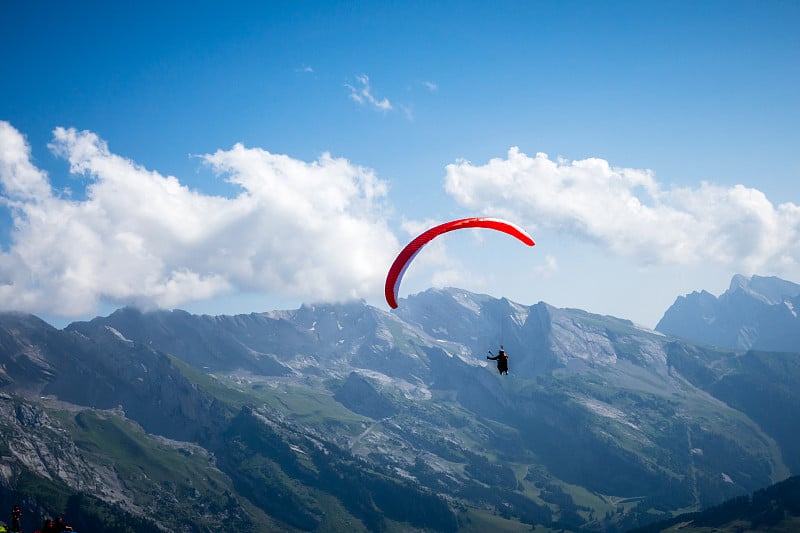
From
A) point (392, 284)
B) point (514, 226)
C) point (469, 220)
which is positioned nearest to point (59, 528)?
point (392, 284)

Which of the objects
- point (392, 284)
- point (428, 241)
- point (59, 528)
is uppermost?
point (428, 241)

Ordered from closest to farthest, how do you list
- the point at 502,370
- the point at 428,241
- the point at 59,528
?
the point at 59,528 → the point at 502,370 → the point at 428,241

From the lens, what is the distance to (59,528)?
113 ft

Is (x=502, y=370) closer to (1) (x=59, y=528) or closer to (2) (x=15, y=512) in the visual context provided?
(1) (x=59, y=528)

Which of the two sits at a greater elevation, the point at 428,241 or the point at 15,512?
the point at 428,241

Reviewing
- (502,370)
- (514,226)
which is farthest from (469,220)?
(502,370)

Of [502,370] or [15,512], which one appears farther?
[502,370]

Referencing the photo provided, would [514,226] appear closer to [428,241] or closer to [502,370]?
[428,241]

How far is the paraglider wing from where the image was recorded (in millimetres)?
52375

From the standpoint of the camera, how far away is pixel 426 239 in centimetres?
5231

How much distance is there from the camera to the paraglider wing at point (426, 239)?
52375mm

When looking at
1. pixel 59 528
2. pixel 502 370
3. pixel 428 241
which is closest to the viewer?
pixel 59 528

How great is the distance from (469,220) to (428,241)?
15.5 feet

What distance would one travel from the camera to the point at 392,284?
52.8m
